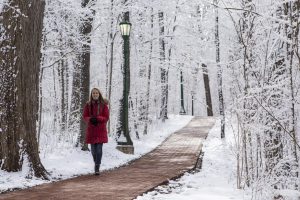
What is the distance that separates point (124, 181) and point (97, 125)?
5.04ft

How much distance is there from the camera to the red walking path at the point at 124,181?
636 centimetres

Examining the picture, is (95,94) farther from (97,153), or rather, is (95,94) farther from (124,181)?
(124,181)

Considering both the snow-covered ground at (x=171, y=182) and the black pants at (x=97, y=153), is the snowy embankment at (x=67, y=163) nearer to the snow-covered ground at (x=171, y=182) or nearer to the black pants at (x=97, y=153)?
the snow-covered ground at (x=171, y=182)

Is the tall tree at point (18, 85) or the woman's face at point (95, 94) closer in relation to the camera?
the tall tree at point (18, 85)

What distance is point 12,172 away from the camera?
23.7 feet

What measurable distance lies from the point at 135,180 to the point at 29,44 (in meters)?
3.11

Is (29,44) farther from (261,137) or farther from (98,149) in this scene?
(261,137)

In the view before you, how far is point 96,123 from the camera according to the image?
890 centimetres

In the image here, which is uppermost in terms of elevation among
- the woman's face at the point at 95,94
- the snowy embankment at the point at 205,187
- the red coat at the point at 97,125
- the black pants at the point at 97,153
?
the woman's face at the point at 95,94

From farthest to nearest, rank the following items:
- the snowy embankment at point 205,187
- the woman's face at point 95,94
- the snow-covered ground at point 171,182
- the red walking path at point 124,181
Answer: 1. the woman's face at point 95,94
2. the snow-covered ground at point 171,182
3. the snowy embankment at point 205,187
4. the red walking path at point 124,181

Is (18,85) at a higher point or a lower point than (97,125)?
higher

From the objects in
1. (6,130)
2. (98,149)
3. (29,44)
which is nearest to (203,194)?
(98,149)

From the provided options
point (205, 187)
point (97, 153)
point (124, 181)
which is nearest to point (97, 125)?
point (97, 153)

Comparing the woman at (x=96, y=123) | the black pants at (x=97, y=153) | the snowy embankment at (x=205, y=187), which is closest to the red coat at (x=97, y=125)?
the woman at (x=96, y=123)
